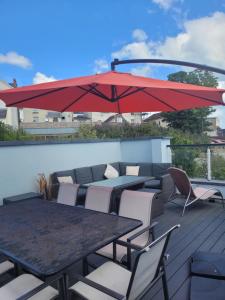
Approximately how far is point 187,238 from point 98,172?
3894 millimetres

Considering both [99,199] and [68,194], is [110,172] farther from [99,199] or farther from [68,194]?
[99,199]

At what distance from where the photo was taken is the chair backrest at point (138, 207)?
2.85m

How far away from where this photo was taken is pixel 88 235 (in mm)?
2174

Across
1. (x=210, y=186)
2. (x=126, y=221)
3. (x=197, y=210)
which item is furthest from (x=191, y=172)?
(x=126, y=221)

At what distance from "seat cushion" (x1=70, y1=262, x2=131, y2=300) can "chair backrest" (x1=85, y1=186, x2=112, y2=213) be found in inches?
37.2

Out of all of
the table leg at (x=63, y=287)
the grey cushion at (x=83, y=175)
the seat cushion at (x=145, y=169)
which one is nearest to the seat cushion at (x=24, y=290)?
the table leg at (x=63, y=287)

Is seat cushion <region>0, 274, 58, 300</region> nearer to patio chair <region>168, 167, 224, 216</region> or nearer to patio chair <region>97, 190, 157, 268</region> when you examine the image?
patio chair <region>97, 190, 157, 268</region>

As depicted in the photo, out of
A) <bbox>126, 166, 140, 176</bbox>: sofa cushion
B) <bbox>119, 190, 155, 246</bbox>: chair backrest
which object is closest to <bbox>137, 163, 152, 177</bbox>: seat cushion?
<bbox>126, 166, 140, 176</bbox>: sofa cushion

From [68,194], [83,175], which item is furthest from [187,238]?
[83,175]

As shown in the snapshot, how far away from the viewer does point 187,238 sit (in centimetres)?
386

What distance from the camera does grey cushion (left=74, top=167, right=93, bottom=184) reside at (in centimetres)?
676

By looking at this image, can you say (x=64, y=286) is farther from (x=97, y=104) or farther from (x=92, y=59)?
(x=92, y=59)

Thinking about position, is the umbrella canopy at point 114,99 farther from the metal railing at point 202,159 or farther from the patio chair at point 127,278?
the metal railing at point 202,159

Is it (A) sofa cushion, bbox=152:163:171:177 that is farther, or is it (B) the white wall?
(A) sofa cushion, bbox=152:163:171:177
